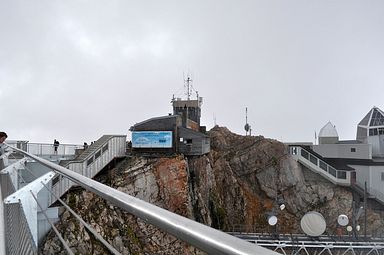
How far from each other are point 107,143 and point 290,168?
16.6 meters

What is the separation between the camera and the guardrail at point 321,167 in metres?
25.1

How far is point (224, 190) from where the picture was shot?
24.9m

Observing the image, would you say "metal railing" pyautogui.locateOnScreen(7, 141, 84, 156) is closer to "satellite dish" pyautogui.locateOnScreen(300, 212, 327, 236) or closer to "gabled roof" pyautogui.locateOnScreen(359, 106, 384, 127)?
"satellite dish" pyautogui.locateOnScreen(300, 212, 327, 236)

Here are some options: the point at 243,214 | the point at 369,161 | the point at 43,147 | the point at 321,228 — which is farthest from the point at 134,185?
the point at 369,161

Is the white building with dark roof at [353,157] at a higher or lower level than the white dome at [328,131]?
lower

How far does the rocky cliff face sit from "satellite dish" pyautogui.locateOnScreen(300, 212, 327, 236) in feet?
22.3

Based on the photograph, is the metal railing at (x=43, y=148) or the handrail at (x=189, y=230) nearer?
the handrail at (x=189, y=230)

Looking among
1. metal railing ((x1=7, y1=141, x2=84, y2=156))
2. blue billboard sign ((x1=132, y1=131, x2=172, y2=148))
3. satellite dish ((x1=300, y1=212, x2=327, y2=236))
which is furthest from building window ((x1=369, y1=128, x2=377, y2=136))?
metal railing ((x1=7, y1=141, x2=84, y2=156))

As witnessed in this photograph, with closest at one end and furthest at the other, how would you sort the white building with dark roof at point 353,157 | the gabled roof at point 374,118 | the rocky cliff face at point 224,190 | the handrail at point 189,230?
the handrail at point 189,230
the rocky cliff face at point 224,190
the white building with dark roof at point 353,157
the gabled roof at point 374,118

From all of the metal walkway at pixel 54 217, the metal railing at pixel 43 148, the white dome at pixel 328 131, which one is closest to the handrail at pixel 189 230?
the metal walkway at pixel 54 217

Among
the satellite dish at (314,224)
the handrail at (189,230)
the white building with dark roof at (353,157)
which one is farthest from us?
the white building with dark roof at (353,157)

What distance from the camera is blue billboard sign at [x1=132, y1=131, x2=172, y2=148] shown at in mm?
19641

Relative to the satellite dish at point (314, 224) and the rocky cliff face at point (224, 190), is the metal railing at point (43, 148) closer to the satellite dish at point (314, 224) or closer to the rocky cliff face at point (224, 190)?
the rocky cliff face at point (224, 190)

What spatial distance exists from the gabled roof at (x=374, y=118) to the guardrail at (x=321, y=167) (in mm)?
9378
